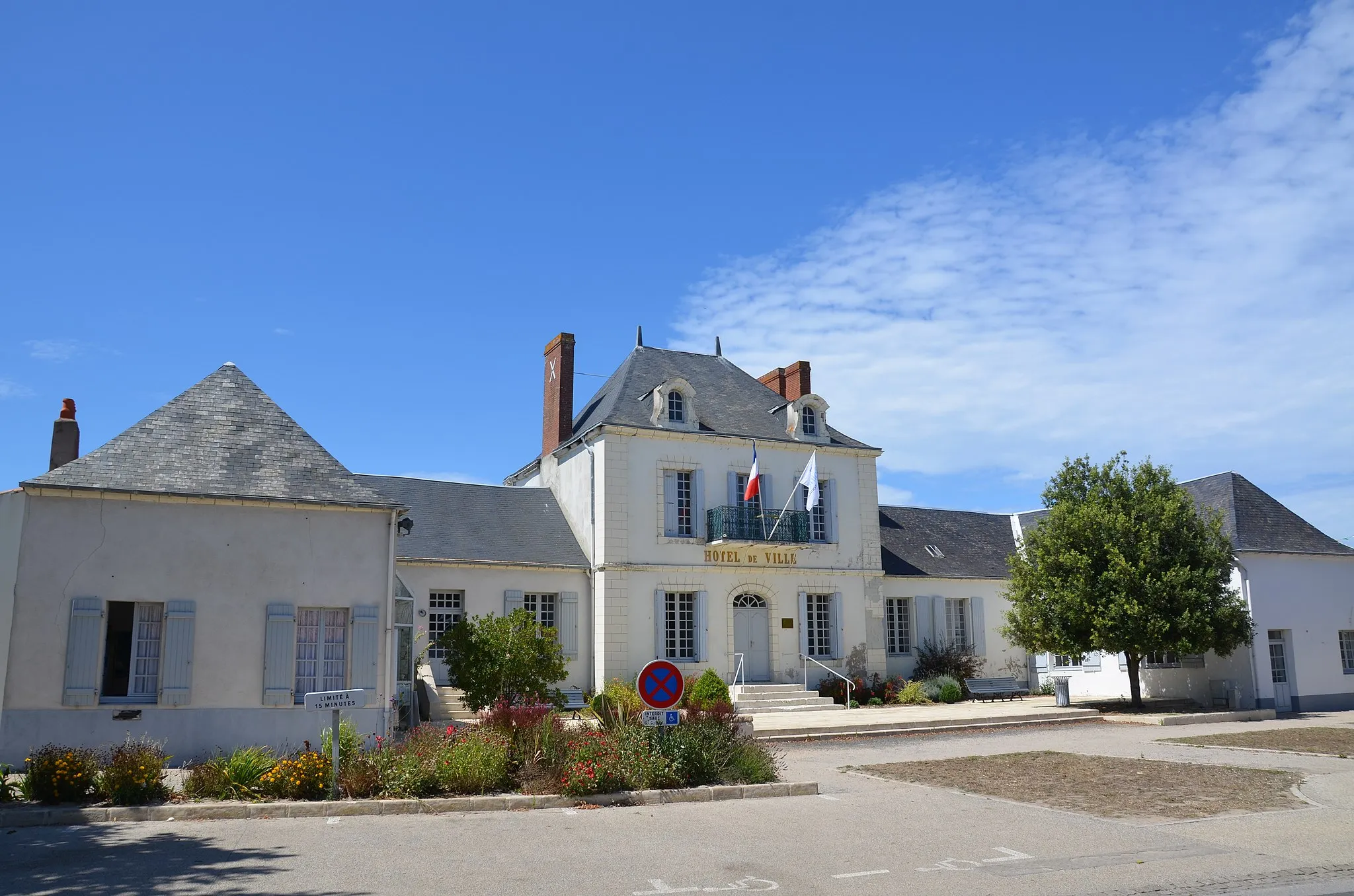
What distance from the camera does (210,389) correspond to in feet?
47.9

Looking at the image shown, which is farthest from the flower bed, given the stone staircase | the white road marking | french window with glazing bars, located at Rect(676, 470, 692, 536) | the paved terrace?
french window with glazing bars, located at Rect(676, 470, 692, 536)

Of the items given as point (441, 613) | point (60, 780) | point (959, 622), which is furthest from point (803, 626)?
point (60, 780)

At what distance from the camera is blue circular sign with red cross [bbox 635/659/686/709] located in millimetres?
10055

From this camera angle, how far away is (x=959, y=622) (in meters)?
27.3

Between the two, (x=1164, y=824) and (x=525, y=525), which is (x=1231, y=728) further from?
(x=525, y=525)

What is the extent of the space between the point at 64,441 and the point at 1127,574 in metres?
18.7

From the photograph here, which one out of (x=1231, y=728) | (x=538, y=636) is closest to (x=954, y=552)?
(x=1231, y=728)

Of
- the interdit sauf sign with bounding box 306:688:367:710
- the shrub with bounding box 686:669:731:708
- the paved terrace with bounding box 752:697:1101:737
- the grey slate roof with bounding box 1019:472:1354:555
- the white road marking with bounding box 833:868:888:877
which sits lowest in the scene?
the white road marking with bounding box 833:868:888:877

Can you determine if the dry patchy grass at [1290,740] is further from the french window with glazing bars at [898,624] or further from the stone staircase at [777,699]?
the french window with glazing bars at [898,624]

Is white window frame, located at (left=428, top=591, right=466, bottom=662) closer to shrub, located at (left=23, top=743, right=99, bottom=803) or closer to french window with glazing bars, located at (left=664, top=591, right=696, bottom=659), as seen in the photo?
french window with glazing bars, located at (left=664, top=591, right=696, bottom=659)

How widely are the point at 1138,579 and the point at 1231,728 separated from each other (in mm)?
3112

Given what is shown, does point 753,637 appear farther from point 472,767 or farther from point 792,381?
point 472,767

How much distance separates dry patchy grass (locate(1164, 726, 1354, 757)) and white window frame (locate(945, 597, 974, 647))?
9.58 metres

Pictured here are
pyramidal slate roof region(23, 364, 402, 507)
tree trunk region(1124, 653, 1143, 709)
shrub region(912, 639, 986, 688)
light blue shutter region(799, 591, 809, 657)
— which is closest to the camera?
pyramidal slate roof region(23, 364, 402, 507)
